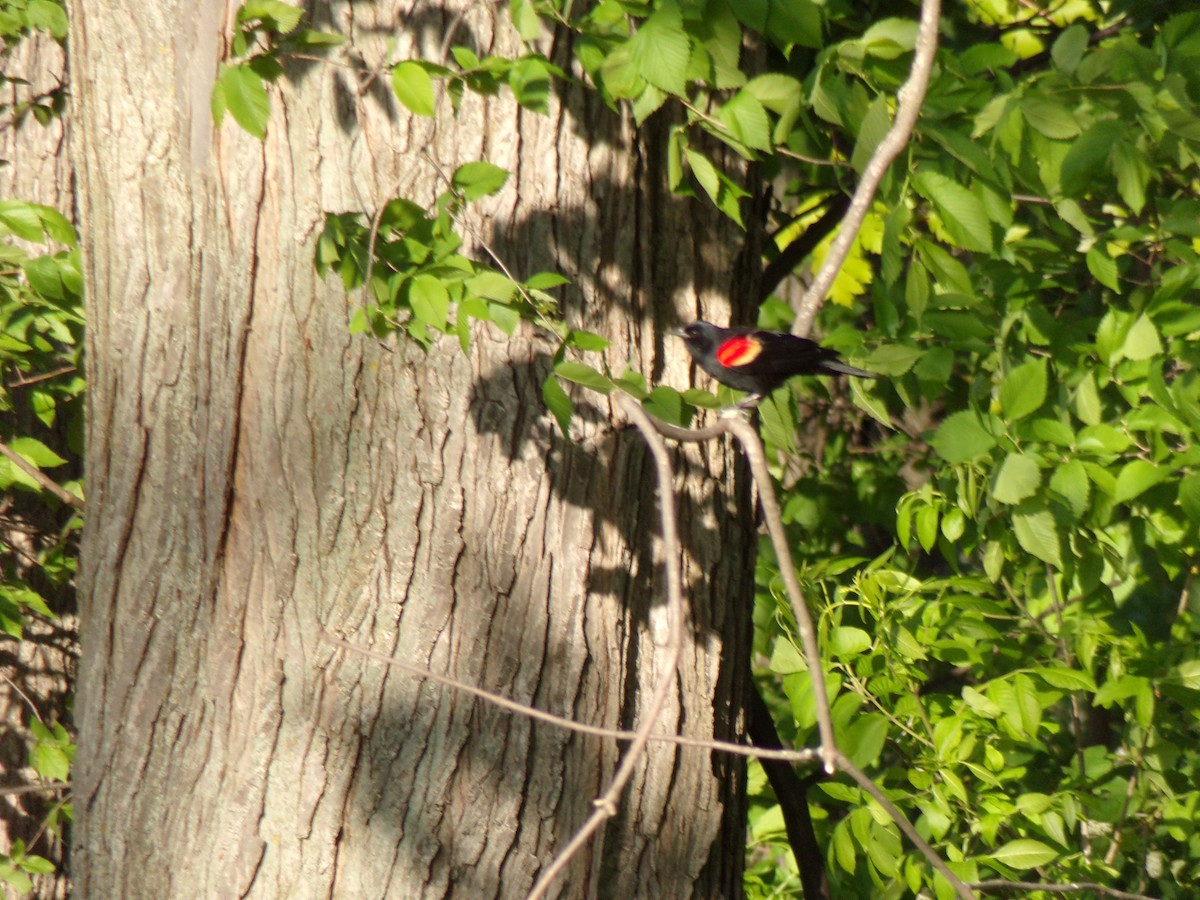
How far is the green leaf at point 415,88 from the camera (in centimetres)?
170

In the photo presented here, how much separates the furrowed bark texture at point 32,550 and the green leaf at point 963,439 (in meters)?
2.64

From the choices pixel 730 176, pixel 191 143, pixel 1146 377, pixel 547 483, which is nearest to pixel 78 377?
pixel 191 143

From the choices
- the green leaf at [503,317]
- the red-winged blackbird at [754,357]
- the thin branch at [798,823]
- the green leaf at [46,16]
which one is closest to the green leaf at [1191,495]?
the red-winged blackbird at [754,357]

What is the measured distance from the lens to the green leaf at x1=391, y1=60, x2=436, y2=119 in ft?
5.59

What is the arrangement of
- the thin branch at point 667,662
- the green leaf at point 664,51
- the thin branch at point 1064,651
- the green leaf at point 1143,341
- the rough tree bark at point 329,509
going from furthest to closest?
1. the thin branch at point 1064,651
2. the green leaf at point 1143,341
3. the rough tree bark at point 329,509
4. the green leaf at point 664,51
5. the thin branch at point 667,662

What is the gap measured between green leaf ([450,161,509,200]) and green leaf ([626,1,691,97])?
28 cm

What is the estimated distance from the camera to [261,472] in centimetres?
202

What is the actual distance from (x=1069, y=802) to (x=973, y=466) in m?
0.96

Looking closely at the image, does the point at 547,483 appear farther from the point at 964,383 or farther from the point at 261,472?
the point at 964,383

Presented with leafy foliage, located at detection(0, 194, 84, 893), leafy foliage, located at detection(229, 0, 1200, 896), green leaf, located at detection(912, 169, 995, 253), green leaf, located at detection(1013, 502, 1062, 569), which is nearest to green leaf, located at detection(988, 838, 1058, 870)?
leafy foliage, located at detection(229, 0, 1200, 896)

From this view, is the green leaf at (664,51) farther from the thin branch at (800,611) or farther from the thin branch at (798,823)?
the thin branch at (798,823)

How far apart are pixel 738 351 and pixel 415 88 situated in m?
1.11

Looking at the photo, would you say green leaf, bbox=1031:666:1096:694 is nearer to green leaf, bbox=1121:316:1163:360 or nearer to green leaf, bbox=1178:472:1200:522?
green leaf, bbox=1178:472:1200:522

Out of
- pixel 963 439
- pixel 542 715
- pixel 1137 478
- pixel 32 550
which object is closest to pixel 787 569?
pixel 542 715
